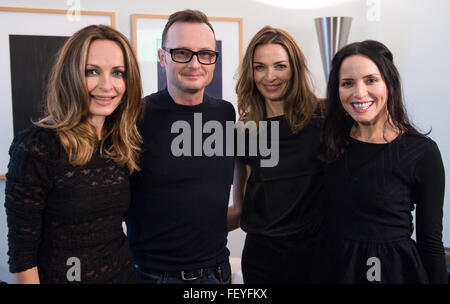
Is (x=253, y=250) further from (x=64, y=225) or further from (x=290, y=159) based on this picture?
(x=64, y=225)

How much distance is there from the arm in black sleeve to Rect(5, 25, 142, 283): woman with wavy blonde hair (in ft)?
2.99

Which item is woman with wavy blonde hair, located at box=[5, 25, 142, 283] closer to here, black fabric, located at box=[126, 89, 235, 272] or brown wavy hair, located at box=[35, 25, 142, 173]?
brown wavy hair, located at box=[35, 25, 142, 173]

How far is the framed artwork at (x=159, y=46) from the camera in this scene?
243cm

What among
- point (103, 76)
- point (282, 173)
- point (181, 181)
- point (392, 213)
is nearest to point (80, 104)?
point (103, 76)

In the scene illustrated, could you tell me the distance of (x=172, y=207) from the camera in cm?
137

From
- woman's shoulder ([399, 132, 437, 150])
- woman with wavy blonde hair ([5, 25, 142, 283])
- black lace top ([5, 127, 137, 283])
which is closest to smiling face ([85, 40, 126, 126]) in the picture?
woman with wavy blonde hair ([5, 25, 142, 283])

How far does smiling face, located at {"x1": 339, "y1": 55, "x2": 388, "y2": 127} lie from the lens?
1305 millimetres

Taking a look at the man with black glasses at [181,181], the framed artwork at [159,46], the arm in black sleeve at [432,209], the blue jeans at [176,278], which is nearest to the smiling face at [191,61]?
the man with black glasses at [181,181]

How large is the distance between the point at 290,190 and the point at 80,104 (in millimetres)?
795

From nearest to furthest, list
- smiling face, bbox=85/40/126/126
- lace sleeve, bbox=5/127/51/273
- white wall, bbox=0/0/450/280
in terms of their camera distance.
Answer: lace sleeve, bbox=5/127/51/273
smiling face, bbox=85/40/126/126
white wall, bbox=0/0/450/280

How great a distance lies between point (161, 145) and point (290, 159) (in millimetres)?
483

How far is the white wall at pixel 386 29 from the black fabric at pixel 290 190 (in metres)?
1.25

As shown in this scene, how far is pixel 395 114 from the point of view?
1341 mm
